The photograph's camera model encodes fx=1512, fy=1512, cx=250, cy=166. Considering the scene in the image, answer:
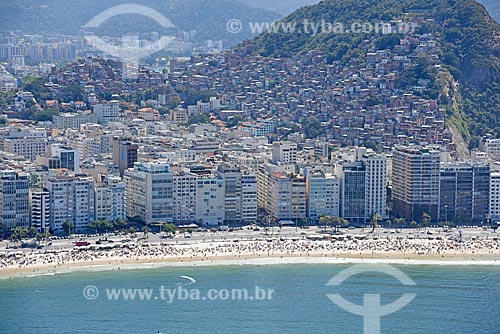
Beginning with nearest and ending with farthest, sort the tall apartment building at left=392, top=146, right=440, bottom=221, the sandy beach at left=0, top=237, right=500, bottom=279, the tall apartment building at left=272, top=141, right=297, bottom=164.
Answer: the sandy beach at left=0, top=237, right=500, bottom=279
the tall apartment building at left=392, top=146, right=440, bottom=221
the tall apartment building at left=272, top=141, right=297, bottom=164

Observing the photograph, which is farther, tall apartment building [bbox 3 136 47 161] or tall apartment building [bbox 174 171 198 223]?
tall apartment building [bbox 3 136 47 161]

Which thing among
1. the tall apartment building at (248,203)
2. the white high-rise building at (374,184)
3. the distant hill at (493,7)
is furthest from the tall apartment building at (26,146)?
the distant hill at (493,7)

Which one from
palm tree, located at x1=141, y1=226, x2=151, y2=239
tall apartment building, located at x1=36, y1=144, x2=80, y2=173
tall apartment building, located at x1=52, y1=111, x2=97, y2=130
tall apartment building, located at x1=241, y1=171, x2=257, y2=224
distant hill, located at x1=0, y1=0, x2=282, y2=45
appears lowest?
palm tree, located at x1=141, y1=226, x2=151, y2=239

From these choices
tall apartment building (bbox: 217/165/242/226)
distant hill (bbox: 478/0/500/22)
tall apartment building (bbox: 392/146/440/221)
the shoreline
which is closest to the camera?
the shoreline

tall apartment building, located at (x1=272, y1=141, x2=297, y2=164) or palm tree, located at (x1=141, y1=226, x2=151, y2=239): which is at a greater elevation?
tall apartment building, located at (x1=272, y1=141, x2=297, y2=164)

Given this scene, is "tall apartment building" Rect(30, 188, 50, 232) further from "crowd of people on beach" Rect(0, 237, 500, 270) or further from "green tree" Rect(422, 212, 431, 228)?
"green tree" Rect(422, 212, 431, 228)

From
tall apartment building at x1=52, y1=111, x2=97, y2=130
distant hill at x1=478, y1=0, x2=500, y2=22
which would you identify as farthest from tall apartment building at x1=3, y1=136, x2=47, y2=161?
distant hill at x1=478, y1=0, x2=500, y2=22

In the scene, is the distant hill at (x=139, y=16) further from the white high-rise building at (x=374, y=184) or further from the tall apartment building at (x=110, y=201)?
the tall apartment building at (x=110, y=201)

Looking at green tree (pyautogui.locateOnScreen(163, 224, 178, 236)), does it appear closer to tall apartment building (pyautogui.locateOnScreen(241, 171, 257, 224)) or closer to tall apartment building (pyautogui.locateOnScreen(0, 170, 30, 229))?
tall apartment building (pyautogui.locateOnScreen(241, 171, 257, 224))
